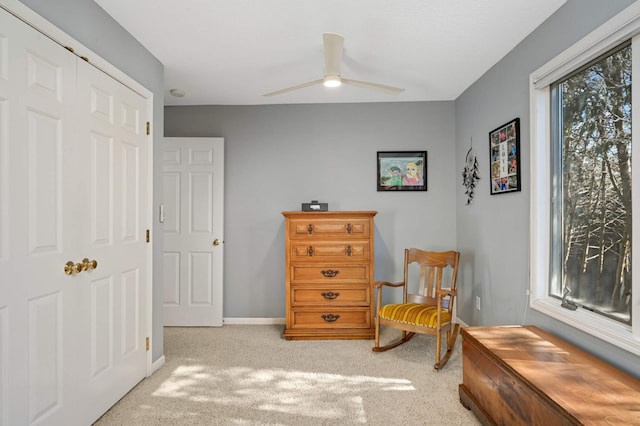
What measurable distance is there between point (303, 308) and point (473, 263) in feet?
5.52

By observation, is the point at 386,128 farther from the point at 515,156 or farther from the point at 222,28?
the point at 222,28

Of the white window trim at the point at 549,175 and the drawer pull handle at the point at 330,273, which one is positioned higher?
the white window trim at the point at 549,175

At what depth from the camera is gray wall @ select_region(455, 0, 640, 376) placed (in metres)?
2.08

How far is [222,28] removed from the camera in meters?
2.50

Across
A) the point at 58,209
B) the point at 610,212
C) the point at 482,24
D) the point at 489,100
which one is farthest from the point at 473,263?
the point at 58,209

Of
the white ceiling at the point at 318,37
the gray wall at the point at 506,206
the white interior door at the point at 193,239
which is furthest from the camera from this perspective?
the white interior door at the point at 193,239

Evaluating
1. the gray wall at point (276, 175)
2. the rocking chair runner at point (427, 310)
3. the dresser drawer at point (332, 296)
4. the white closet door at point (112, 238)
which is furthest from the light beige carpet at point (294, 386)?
the gray wall at point (276, 175)

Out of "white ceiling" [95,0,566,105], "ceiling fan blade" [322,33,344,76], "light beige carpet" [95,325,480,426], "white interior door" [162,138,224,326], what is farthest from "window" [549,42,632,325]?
"white interior door" [162,138,224,326]

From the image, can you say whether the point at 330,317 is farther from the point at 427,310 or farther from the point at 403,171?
the point at 403,171

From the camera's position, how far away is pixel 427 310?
10.5ft

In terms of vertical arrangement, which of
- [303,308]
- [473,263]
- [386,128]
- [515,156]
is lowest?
[303,308]

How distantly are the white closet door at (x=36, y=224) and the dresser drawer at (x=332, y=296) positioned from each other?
2010mm

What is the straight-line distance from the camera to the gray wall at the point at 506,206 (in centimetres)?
208

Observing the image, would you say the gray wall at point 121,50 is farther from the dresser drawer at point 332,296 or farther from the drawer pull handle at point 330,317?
the drawer pull handle at point 330,317
